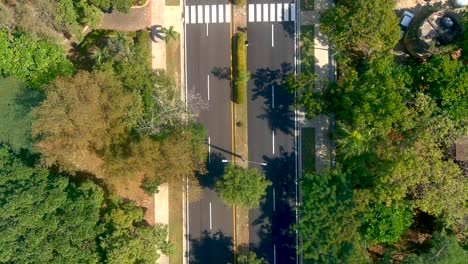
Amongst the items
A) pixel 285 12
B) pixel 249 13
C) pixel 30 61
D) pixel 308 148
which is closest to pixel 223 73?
pixel 249 13

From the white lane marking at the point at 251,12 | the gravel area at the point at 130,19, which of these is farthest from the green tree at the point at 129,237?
the white lane marking at the point at 251,12

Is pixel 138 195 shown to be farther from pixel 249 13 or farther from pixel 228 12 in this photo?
pixel 249 13

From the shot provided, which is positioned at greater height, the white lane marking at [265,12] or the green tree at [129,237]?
the white lane marking at [265,12]

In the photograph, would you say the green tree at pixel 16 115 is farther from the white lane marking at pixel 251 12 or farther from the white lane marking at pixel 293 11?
the white lane marking at pixel 293 11

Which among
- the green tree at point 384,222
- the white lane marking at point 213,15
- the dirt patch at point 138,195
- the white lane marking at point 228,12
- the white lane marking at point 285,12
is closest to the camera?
the green tree at point 384,222

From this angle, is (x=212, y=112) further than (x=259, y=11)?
Yes

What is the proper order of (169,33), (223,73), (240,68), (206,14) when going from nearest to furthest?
Answer: 1. (169,33)
2. (240,68)
3. (223,73)
4. (206,14)

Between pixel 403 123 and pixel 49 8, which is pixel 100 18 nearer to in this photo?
pixel 49 8
